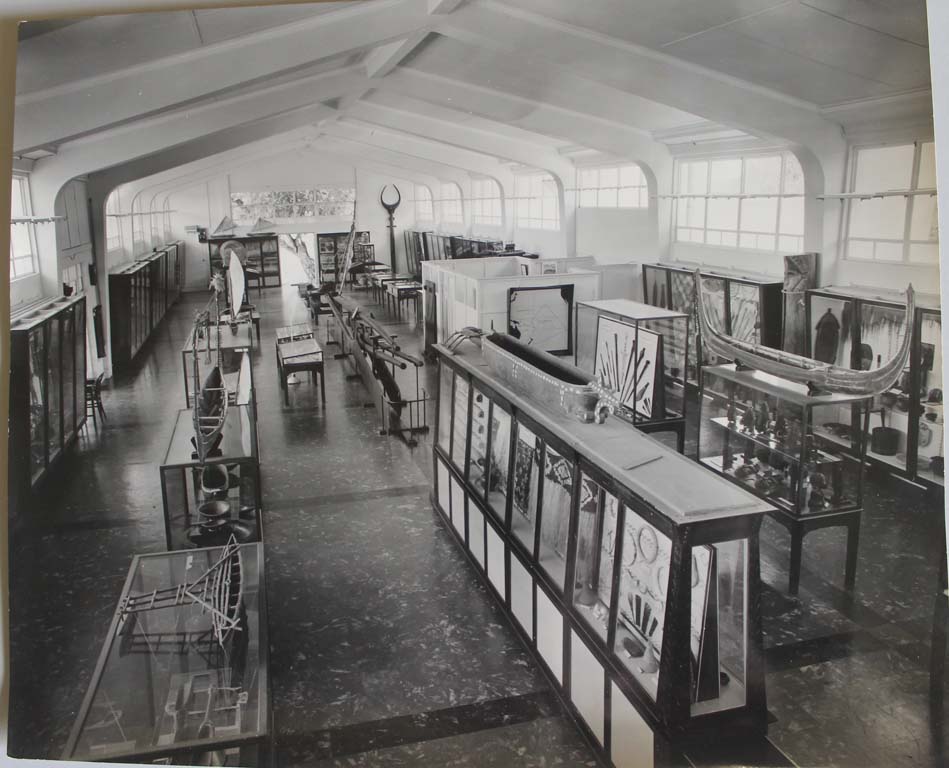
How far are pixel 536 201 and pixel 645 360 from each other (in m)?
10.9

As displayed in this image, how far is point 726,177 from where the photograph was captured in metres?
9.67

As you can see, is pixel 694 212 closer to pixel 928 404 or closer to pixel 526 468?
pixel 928 404

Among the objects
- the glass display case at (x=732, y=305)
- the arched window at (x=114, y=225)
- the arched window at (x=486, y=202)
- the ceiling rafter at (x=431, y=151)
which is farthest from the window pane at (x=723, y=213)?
the arched window at (x=486, y=202)

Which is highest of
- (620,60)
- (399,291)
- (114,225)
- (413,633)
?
(620,60)

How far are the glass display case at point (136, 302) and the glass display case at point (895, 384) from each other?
9155 mm

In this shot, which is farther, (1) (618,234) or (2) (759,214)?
(1) (618,234)

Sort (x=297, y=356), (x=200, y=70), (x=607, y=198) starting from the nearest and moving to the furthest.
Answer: (x=200, y=70), (x=297, y=356), (x=607, y=198)

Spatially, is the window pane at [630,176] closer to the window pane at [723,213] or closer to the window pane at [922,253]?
the window pane at [723,213]

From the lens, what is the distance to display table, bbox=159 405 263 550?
Result: 16.6 ft

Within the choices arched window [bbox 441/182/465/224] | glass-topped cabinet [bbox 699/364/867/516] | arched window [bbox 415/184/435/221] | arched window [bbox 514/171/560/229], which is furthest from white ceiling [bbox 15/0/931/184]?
arched window [bbox 415/184/435/221]

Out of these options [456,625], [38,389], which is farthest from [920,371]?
[38,389]

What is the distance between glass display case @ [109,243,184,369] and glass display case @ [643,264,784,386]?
7.72 metres

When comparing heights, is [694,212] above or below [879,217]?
above

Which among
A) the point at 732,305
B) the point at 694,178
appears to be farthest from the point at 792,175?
the point at 694,178
